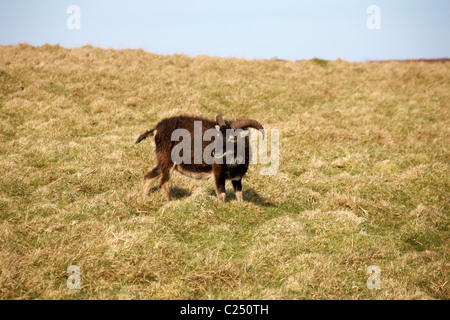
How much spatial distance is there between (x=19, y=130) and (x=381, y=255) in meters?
12.7

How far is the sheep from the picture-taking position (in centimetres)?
852

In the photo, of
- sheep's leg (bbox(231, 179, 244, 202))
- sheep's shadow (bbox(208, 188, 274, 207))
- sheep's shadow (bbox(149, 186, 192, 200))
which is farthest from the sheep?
sheep's shadow (bbox(149, 186, 192, 200))

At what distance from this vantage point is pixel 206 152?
28.1 feet

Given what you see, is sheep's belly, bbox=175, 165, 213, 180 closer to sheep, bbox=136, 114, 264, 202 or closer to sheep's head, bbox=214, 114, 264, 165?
sheep, bbox=136, 114, 264, 202

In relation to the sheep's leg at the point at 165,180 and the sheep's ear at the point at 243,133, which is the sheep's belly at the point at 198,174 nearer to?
the sheep's leg at the point at 165,180

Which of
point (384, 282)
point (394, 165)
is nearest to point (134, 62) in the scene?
point (394, 165)

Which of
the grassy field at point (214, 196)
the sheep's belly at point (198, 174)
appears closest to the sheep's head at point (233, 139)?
the sheep's belly at point (198, 174)

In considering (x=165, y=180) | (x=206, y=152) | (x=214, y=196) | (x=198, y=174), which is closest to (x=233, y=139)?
(x=206, y=152)

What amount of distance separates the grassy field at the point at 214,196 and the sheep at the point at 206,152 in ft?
1.71

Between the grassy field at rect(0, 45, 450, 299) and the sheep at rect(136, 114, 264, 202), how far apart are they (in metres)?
0.52

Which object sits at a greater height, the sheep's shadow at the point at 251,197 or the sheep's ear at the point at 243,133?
the sheep's ear at the point at 243,133

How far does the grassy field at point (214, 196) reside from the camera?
5.52 meters

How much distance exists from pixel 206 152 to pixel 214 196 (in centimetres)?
132

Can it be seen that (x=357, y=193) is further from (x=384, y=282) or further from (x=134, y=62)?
(x=134, y=62)
